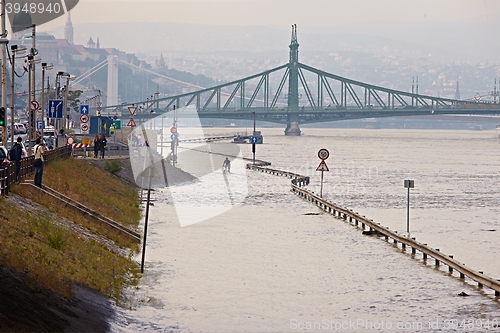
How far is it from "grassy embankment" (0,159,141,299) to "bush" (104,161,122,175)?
17.3 m


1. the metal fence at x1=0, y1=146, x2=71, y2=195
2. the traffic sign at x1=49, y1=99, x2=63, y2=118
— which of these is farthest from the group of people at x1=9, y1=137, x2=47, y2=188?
the traffic sign at x1=49, y1=99, x2=63, y2=118

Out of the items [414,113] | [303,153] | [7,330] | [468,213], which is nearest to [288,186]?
[468,213]

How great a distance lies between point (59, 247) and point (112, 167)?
3298 cm

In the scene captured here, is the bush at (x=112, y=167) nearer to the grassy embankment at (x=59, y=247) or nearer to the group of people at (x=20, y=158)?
the grassy embankment at (x=59, y=247)

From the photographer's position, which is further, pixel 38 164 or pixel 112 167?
pixel 112 167

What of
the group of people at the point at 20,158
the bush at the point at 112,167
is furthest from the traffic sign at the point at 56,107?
the group of people at the point at 20,158

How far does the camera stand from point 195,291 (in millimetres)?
27719

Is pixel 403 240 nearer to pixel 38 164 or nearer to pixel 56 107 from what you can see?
pixel 38 164

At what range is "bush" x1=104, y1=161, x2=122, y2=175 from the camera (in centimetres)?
5891

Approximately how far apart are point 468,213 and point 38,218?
30.1 metres

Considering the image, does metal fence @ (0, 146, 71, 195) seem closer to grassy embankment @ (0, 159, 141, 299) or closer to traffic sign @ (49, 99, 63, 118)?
grassy embankment @ (0, 159, 141, 299)

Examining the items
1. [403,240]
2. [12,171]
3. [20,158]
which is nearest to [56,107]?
[20,158]

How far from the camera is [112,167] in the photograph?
59.3 metres

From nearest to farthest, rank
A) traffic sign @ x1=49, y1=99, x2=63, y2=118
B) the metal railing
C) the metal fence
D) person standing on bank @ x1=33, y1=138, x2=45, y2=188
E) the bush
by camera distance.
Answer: the metal railing → the metal fence → person standing on bank @ x1=33, y1=138, x2=45, y2=188 → traffic sign @ x1=49, y1=99, x2=63, y2=118 → the bush
